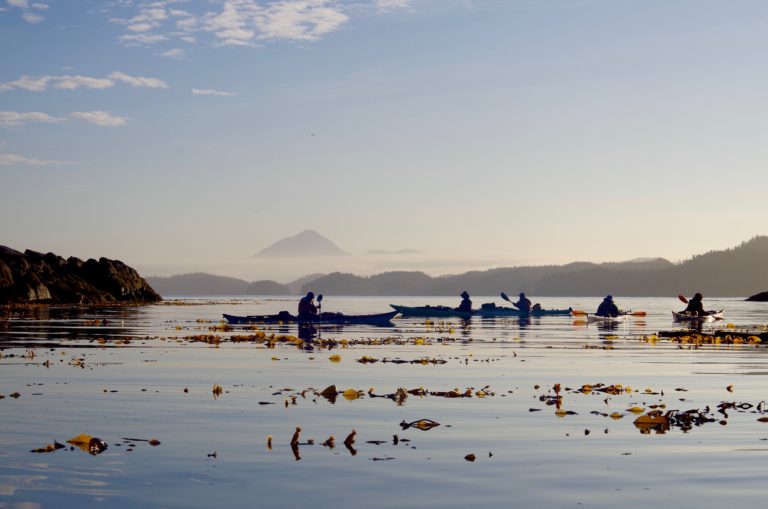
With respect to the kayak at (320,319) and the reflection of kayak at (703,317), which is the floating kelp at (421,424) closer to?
the kayak at (320,319)

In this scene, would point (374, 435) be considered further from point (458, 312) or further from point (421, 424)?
point (458, 312)

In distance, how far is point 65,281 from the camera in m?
136

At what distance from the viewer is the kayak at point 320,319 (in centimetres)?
6769

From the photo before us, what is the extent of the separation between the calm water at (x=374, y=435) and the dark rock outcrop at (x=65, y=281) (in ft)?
301

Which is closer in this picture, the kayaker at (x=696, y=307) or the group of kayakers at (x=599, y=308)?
the group of kayakers at (x=599, y=308)

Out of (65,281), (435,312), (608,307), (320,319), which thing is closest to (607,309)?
(608,307)

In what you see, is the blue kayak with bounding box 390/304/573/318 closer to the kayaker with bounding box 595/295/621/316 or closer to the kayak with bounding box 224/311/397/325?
the kayaker with bounding box 595/295/621/316

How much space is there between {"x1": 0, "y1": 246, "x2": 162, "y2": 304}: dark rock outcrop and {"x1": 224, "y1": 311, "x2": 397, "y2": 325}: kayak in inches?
2194

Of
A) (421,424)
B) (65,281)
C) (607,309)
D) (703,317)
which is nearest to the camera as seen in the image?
(421,424)

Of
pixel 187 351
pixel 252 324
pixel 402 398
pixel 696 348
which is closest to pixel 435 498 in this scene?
pixel 402 398

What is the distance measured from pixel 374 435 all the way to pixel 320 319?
50415mm

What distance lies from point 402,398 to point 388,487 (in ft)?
32.7

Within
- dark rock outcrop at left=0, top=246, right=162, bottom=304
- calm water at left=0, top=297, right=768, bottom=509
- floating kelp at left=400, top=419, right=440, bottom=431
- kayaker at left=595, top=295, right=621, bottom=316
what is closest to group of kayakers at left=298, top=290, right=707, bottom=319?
kayaker at left=595, top=295, right=621, bottom=316

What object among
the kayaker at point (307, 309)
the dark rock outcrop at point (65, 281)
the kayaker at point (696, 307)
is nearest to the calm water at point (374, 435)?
the kayaker at point (307, 309)
